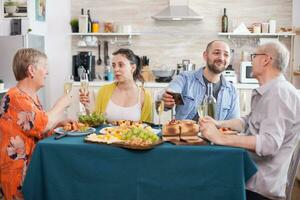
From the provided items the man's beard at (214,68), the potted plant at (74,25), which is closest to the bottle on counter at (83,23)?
the potted plant at (74,25)

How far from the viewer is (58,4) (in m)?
6.12

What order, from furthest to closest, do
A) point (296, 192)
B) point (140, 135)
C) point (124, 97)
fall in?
point (296, 192), point (124, 97), point (140, 135)

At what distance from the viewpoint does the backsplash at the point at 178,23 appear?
19.0 feet

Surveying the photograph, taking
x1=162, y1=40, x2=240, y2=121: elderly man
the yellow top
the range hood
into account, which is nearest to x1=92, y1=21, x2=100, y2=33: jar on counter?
the range hood

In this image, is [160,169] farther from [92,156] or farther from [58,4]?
[58,4]

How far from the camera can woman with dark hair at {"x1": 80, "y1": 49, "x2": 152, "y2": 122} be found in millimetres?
3145

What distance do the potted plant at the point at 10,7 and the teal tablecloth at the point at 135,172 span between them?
3.94m

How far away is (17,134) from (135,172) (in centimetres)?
77

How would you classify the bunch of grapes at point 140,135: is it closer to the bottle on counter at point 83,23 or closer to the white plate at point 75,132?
the white plate at point 75,132

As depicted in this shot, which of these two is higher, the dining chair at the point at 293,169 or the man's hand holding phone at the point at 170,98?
the man's hand holding phone at the point at 170,98

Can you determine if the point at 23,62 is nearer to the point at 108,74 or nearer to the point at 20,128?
the point at 20,128

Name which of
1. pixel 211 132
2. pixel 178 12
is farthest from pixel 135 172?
pixel 178 12

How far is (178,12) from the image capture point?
5.57 metres

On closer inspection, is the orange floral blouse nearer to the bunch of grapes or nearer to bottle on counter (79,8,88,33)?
the bunch of grapes
